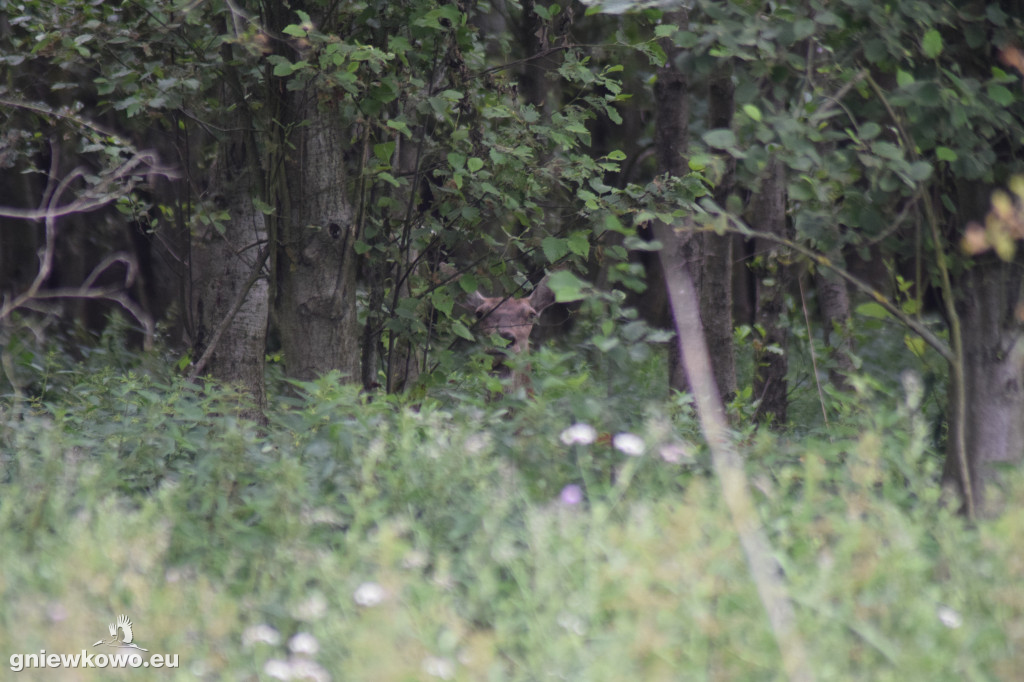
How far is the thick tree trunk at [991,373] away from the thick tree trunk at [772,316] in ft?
8.64

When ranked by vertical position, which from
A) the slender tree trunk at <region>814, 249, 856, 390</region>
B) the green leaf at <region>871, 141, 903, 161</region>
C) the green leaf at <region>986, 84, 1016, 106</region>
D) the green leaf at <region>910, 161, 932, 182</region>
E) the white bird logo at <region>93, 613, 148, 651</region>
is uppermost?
the green leaf at <region>986, 84, 1016, 106</region>

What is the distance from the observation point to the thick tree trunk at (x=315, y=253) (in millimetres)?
5637

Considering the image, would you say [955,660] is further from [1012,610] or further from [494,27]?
[494,27]

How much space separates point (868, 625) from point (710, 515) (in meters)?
0.53

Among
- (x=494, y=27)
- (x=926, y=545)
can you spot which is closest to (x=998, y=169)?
(x=926, y=545)

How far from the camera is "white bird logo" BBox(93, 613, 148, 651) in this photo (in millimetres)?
2742

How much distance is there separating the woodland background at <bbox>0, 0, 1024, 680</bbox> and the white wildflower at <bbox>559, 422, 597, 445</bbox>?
2cm

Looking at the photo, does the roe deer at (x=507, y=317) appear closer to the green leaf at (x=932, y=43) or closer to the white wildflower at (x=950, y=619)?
the green leaf at (x=932, y=43)

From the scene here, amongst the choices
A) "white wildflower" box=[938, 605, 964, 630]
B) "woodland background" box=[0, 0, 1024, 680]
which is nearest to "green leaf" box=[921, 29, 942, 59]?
"woodland background" box=[0, 0, 1024, 680]

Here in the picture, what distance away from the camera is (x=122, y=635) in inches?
110

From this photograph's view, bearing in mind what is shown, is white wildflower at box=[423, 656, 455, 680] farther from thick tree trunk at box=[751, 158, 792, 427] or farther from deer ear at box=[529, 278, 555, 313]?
thick tree trunk at box=[751, 158, 792, 427]

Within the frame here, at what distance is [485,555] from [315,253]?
2.83m

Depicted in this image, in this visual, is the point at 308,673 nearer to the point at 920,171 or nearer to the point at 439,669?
the point at 439,669

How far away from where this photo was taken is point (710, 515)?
2.89 meters
